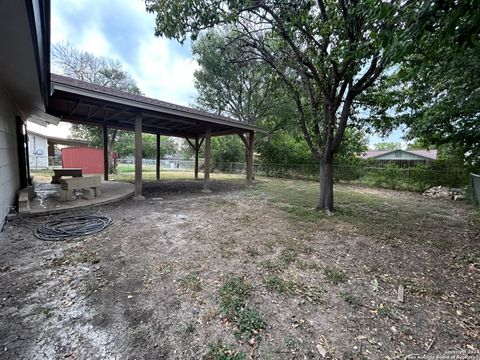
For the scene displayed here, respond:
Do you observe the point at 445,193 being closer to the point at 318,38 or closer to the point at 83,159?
the point at 318,38

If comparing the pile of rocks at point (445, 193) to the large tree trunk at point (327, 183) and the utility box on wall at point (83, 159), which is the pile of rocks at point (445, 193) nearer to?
the large tree trunk at point (327, 183)

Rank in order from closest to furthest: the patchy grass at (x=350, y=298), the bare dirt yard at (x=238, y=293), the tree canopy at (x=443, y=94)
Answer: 1. the bare dirt yard at (x=238, y=293)
2. the patchy grass at (x=350, y=298)
3. the tree canopy at (x=443, y=94)

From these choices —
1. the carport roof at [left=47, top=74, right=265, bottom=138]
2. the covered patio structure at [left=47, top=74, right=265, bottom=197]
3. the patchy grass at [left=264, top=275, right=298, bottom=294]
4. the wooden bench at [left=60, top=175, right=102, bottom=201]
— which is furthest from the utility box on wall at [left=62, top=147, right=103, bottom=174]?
the patchy grass at [left=264, top=275, right=298, bottom=294]

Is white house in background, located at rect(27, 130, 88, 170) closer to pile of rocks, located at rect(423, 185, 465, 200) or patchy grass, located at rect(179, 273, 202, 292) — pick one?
patchy grass, located at rect(179, 273, 202, 292)

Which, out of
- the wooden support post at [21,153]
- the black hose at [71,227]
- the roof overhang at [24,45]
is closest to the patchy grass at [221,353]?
the roof overhang at [24,45]

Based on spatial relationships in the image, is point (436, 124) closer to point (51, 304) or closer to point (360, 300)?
point (360, 300)

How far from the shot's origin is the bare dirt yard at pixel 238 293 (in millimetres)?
1450

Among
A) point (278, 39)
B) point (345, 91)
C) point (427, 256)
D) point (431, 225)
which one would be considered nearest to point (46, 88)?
point (278, 39)

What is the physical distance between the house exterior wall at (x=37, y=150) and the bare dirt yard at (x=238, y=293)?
17.5 meters

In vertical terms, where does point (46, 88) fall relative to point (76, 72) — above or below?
below

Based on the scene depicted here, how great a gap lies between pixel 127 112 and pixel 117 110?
29 cm

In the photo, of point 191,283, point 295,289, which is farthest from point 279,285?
point 191,283

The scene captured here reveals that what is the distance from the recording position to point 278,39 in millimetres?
5035

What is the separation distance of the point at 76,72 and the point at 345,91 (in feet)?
59.1
